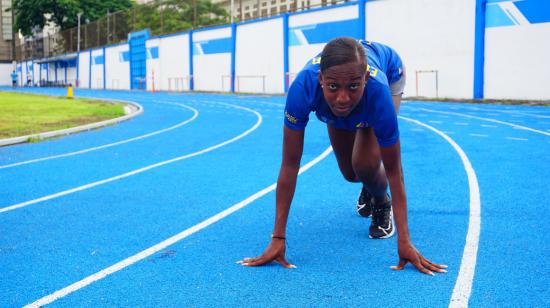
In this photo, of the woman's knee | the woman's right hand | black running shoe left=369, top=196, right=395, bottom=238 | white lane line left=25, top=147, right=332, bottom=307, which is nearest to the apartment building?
white lane line left=25, top=147, right=332, bottom=307

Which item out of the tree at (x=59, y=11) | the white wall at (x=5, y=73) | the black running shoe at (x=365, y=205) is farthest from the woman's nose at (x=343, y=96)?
the white wall at (x=5, y=73)

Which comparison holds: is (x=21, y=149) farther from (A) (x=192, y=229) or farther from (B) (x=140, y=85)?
(B) (x=140, y=85)

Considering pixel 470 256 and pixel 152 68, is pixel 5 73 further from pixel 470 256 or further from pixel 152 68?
pixel 470 256

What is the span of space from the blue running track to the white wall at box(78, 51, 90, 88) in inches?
2177

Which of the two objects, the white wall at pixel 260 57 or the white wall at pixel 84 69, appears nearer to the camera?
the white wall at pixel 260 57

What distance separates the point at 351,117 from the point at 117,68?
53611 millimetres

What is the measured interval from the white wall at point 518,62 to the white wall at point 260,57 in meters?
13.3

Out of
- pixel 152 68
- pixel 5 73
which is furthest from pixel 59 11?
pixel 152 68

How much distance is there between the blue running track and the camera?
10.7 feet

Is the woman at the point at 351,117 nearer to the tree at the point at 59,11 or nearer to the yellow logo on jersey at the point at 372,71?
the yellow logo on jersey at the point at 372,71

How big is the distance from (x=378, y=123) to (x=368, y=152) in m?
0.67

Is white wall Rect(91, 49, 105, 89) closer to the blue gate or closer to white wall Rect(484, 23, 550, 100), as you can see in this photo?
the blue gate

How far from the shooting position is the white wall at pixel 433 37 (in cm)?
2109

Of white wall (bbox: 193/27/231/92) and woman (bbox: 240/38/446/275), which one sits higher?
white wall (bbox: 193/27/231/92)
